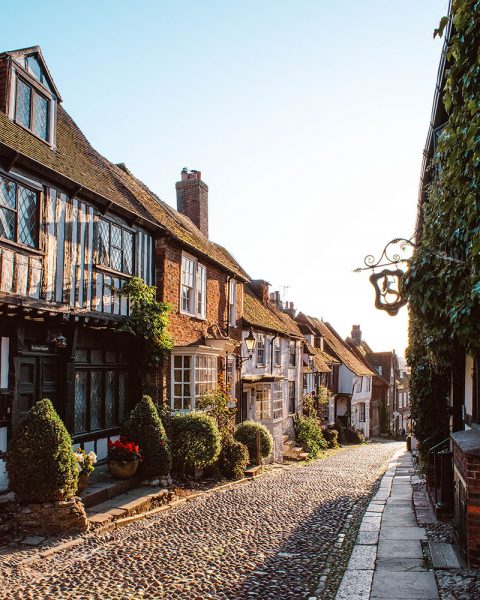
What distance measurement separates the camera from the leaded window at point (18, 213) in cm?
996

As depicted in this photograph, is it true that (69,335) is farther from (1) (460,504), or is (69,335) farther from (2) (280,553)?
(1) (460,504)

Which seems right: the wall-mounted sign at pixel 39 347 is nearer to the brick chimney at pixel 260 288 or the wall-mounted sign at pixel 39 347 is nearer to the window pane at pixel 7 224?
the window pane at pixel 7 224

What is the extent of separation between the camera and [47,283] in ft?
35.8

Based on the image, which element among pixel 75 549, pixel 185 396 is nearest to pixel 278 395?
pixel 185 396

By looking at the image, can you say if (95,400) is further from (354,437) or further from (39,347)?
(354,437)

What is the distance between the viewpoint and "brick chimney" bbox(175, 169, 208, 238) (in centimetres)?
2289

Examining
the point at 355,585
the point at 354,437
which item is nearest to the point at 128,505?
the point at 355,585

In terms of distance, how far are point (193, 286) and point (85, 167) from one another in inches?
185

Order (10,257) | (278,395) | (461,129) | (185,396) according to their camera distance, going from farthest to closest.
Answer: (278,395)
(185,396)
(10,257)
(461,129)

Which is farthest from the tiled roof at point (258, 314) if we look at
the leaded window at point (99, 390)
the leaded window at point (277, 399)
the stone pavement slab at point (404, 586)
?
the stone pavement slab at point (404, 586)

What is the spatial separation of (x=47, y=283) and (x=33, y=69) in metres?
4.60

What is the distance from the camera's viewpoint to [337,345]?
156 feet

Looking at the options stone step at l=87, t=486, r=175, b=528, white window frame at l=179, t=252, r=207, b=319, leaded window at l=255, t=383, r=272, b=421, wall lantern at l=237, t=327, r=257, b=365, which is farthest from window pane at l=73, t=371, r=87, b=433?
leaded window at l=255, t=383, r=272, b=421

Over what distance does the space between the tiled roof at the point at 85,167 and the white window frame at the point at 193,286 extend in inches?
24.0
